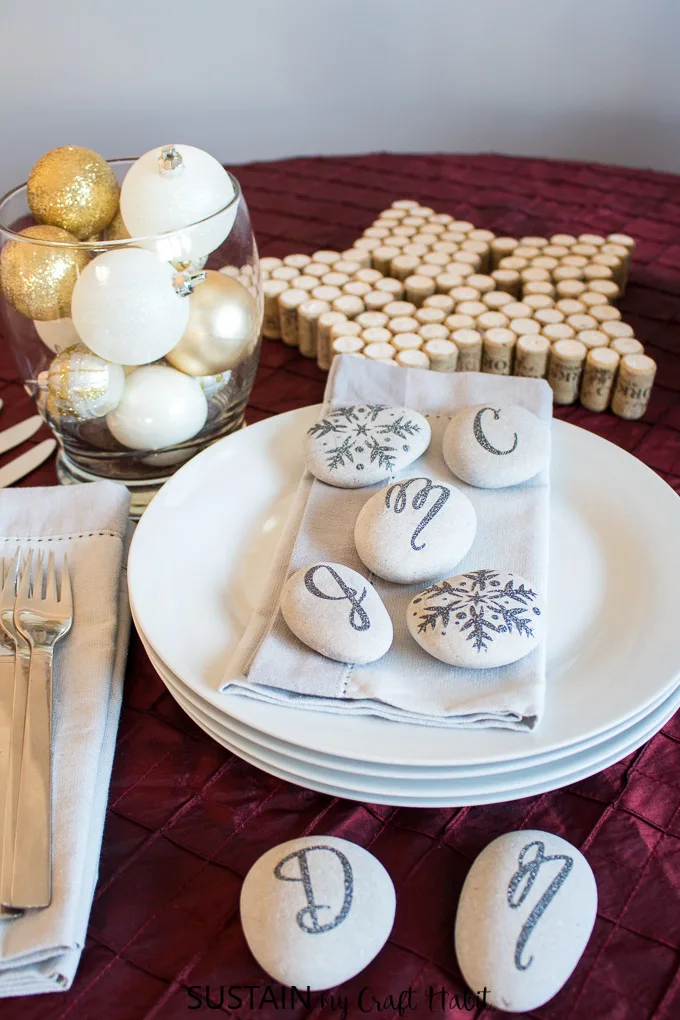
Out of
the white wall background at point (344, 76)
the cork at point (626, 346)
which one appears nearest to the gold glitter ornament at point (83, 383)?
the cork at point (626, 346)

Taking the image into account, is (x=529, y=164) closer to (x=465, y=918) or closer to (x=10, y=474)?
(x=10, y=474)

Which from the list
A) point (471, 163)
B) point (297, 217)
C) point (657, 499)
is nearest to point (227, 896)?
point (657, 499)

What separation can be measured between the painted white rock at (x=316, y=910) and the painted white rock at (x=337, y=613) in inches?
3.7

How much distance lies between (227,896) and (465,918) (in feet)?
0.38

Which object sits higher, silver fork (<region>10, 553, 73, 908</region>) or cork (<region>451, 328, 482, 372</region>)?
cork (<region>451, 328, 482, 372</region>)

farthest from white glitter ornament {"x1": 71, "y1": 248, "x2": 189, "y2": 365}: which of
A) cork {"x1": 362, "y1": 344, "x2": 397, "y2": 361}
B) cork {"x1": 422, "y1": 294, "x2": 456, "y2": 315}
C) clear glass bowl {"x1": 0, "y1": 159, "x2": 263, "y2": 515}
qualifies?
cork {"x1": 422, "y1": 294, "x2": 456, "y2": 315}

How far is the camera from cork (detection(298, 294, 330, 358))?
33.2 inches

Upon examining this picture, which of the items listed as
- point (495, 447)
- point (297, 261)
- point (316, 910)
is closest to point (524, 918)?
point (316, 910)

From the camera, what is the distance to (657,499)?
22.7 inches

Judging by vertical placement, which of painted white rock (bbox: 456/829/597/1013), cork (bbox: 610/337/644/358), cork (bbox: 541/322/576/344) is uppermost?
cork (bbox: 610/337/644/358)

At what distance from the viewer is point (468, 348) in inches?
31.3

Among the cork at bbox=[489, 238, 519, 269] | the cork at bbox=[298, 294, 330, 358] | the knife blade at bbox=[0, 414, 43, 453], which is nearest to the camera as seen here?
the knife blade at bbox=[0, 414, 43, 453]

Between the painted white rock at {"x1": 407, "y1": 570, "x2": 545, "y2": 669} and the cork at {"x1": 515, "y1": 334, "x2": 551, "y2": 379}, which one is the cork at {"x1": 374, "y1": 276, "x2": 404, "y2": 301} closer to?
the cork at {"x1": 515, "y1": 334, "x2": 551, "y2": 379}

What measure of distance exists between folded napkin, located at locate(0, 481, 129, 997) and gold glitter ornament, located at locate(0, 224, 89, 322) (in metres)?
0.13
